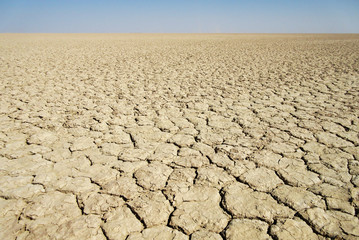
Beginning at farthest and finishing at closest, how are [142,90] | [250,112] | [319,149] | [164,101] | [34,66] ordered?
[34,66], [142,90], [164,101], [250,112], [319,149]

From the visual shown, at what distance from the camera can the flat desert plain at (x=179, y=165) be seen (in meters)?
1.21

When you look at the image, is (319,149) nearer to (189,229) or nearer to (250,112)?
(250,112)

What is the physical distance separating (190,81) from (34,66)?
13.4 feet

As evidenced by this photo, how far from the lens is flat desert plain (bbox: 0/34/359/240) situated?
1.21m

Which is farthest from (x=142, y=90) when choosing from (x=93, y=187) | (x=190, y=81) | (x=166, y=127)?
(x=93, y=187)

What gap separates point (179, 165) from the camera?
67.7 inches

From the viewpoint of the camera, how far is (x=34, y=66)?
5.75 meters

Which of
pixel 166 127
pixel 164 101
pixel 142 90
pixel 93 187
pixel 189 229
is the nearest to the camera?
pixel 189 229

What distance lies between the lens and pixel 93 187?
1485 mm

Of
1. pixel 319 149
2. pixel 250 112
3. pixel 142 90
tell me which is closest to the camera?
pixel 319 149

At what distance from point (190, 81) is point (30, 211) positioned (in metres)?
3.54

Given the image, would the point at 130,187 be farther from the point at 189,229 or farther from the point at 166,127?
the point at 166,127

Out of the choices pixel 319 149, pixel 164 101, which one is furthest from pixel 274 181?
pixel 164 101

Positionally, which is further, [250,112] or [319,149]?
[250,112]
